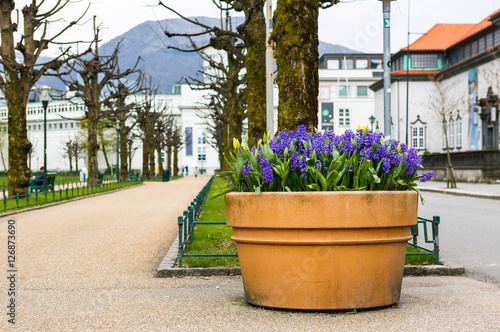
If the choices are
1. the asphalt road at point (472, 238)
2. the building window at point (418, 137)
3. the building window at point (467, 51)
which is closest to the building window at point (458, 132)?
the building window at point (467, 51)

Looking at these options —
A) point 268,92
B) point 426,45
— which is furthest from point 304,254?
point 426,45

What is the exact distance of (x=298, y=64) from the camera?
9.12 meters

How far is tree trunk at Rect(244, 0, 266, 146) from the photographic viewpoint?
17.7 metres

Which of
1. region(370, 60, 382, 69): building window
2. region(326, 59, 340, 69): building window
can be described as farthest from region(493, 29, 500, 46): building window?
region(370, 60, 382, 69): building window

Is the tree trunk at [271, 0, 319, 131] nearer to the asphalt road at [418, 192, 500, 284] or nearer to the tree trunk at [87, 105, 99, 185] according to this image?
the asphalt road at [418, 192, 500, 284]

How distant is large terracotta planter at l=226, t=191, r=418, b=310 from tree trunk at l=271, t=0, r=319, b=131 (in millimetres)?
3751

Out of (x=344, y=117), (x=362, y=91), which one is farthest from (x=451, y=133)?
(x=362, y=91)

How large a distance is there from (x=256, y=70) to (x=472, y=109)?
4407 cm

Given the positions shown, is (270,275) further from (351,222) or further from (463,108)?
(463,108)

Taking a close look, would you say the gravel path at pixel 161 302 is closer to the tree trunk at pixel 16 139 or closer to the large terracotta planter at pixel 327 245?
the large terracotta planter at pixel 327 245

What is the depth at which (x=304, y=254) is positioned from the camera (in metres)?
5.29

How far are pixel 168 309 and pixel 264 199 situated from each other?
127 centimetres

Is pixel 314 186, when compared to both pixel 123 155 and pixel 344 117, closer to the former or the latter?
pixel 123 155

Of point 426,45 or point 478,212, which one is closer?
point 478,212
